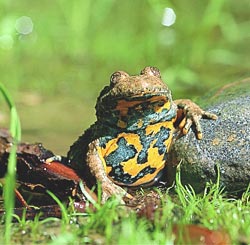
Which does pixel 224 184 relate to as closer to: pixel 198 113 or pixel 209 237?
pixel 198 113

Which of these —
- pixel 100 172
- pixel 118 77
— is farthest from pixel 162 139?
pixel 118 77

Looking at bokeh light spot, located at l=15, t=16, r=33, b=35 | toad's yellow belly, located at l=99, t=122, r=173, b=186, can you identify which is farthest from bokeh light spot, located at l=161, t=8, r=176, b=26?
toad's yellow belly, located at l=99, t=122, r=173, b=186

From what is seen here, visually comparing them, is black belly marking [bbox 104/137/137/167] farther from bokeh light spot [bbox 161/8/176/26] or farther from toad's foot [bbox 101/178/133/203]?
bokeh light spot [bbox 161/8/176/26]

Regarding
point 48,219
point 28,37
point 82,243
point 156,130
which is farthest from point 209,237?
point 28,37

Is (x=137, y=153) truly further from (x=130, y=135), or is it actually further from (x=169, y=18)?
(x=169, y=18)

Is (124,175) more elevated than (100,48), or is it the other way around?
(100,48)

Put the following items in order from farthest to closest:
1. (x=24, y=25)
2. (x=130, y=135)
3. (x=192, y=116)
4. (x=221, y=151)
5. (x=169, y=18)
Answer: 1. (x=24, y=25)
2. (x=169, y=18)
3. (x=192, y=116)
4. (x=130, y=135)
5. (x=221, y=151)

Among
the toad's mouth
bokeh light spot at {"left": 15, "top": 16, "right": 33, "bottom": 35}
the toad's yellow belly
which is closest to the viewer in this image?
the toad's mouth
